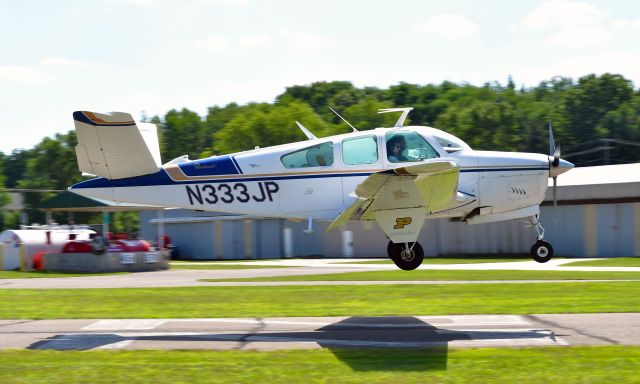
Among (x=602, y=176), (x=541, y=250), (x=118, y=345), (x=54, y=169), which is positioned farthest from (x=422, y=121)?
(x=118, y=345)

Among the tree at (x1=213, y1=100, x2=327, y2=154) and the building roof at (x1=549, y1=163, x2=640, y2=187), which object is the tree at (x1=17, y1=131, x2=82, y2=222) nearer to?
the tree at (x1=213, y1=100, x2=327, y2=154)

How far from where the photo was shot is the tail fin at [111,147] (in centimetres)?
1365

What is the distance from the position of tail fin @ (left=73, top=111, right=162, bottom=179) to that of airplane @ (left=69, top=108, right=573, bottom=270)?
0.02 meters

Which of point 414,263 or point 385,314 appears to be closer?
point 414,263

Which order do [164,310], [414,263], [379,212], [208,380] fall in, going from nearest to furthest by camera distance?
[208,380], [379,212], [414,263], [164,310]

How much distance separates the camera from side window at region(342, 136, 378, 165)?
14.0 metres

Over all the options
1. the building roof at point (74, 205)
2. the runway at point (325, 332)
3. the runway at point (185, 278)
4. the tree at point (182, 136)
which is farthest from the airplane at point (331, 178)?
the tree at point (182, 136)

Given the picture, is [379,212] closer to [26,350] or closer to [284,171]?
[284,171]

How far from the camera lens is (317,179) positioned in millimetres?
14297

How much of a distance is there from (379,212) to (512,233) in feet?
88.9

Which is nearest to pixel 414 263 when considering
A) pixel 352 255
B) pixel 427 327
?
pixel 427 327

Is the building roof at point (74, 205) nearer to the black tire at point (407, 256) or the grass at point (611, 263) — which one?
the grass at point (611, 263)

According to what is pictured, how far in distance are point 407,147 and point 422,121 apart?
82568 mm

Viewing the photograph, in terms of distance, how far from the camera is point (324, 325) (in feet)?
47.5
